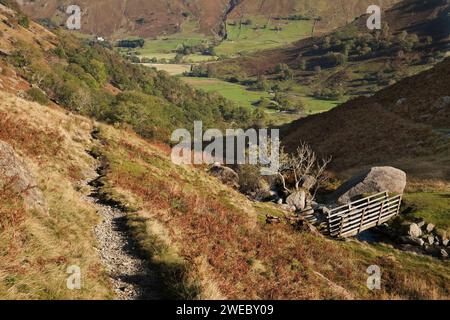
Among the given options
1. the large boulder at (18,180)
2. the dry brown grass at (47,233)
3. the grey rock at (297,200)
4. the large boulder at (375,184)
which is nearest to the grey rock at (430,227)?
the large boulder at (375,184)

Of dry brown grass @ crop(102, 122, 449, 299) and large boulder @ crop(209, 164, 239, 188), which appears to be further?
large boulder @ crop(209, 164, 239, 188)

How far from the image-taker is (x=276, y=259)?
17.1 metres

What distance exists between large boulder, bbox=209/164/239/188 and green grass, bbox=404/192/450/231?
18832mm

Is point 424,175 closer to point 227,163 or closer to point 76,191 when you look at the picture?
point 227,163

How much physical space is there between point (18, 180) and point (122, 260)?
5.09m

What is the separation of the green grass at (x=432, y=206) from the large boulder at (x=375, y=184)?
1448 mm

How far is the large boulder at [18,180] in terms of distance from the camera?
14383 mm

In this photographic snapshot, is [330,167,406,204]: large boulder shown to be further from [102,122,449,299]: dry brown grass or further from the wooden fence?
[102,122,449,299]: dry brown grass

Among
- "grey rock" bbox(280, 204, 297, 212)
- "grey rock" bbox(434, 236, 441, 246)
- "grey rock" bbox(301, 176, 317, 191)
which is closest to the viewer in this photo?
"grey rock" bbox(434, 236, 441, 246)

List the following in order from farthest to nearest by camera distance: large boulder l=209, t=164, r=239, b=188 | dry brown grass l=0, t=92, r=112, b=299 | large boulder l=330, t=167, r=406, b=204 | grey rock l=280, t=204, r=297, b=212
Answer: large boulder l=209, t=164, r=239, b=188, grey rock l=280, t=204, r=297, b=212, large boulder l=330, t=167, r=406, b=204, dry brown grass l=0, t=92, r=112, b=299

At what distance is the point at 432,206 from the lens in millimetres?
30562

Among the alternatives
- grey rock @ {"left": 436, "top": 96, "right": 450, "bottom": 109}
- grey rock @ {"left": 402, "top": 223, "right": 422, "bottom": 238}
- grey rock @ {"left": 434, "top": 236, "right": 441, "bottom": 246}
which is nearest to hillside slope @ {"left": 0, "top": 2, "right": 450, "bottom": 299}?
grey rock @ {"left": 434, "top": 236, "right": 441, "bottom": 246}

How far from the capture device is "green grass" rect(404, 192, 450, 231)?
94.0ft
